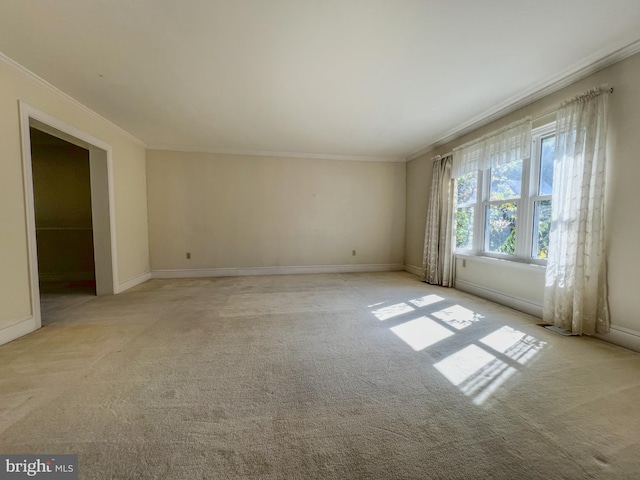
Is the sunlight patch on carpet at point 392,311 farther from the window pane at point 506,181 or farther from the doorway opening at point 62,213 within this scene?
the doorway opening at point 62,213

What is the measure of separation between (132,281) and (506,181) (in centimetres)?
595

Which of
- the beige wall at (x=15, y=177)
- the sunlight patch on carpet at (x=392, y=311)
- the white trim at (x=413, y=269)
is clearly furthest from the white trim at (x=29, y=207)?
the white trim at (x=413, y=269)

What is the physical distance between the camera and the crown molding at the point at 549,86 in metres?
2.11

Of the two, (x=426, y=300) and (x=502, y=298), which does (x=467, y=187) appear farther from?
(x=426, y=300)

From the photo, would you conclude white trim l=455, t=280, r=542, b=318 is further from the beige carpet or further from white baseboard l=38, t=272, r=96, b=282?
white baseboard l=38, t=272, r=96, b=282

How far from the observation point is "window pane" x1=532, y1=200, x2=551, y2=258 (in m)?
2.88

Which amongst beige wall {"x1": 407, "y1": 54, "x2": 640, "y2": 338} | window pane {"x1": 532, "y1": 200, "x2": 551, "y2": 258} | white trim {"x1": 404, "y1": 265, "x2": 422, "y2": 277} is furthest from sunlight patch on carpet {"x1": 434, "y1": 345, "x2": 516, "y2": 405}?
white trim {"x1": 404, "y1": 265, "x2": 422, "y2": 277}

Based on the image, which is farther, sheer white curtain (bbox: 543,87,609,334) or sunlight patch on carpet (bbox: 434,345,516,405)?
sheer white curtain (bbox: 543,87,609,334)

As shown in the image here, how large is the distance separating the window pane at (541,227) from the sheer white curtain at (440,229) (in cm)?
118

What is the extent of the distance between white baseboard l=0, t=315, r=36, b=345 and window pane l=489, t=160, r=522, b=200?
556cm

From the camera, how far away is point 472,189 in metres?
3.98

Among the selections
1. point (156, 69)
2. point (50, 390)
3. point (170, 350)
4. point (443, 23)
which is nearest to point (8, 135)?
point (156, 69)

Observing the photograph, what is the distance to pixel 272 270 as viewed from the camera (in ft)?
17.2

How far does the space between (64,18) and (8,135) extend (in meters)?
1.27
